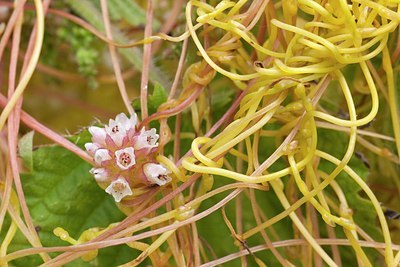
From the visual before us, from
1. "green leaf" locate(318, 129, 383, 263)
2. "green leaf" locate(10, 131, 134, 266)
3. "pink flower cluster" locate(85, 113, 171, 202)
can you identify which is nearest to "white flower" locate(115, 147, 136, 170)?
"pink flower cluster" locate(85, 113, 171, 202)

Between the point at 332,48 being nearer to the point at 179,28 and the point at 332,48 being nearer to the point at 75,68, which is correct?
the point at 179,28

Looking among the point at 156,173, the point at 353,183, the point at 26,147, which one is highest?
the point at 26,147

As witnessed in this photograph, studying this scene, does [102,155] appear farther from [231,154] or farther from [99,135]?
[231,154]

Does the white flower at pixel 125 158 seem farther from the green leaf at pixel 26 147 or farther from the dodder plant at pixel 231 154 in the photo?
the green leaf at pixel 26 147

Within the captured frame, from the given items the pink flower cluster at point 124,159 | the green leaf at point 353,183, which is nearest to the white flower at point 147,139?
the pink flower cluster at point 124,159

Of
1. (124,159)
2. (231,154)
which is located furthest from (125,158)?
(231,154)
